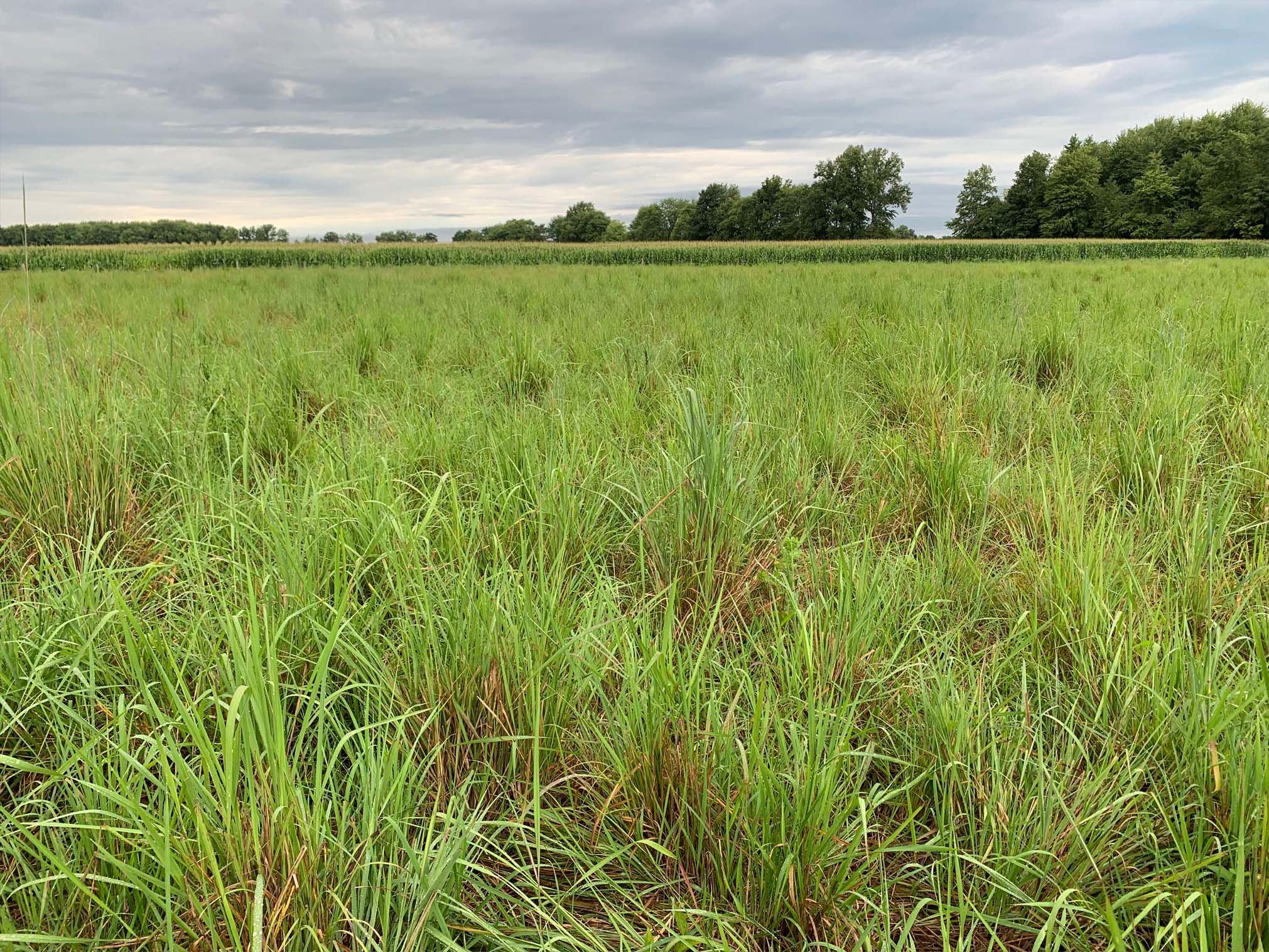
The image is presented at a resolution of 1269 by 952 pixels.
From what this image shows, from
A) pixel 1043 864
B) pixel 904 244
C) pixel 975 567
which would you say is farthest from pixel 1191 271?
pixel 904 244

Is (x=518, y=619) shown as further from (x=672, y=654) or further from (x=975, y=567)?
(x=975, y=567)

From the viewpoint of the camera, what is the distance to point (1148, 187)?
5459 centimetres

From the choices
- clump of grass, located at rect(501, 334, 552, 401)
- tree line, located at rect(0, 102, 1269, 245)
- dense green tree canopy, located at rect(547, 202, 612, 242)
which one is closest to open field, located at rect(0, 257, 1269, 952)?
clump of grass, located at rect(501, 334, 552, 401)

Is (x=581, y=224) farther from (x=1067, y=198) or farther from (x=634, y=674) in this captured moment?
(x=634, y=674)

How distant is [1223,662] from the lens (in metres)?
1.28

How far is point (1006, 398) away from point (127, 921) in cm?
310

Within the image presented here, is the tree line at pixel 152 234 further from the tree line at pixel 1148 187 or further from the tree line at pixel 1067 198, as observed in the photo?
the tree line at pixel 1148 187

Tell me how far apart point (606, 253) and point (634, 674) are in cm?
3048

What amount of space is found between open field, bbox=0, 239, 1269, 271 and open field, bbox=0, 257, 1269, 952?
21.9m

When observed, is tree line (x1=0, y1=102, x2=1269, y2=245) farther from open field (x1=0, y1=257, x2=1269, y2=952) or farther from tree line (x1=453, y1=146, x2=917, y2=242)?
open field (x1=0, y1=257, x2=1269, y2=952)

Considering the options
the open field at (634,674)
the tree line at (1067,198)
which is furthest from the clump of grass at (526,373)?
the tree line at (1067,198)

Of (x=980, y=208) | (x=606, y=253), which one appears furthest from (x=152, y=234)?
(x=980, y=208)

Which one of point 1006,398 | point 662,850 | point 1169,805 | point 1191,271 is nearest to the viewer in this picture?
point 662,850

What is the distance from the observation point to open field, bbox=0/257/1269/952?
0.85 metres
